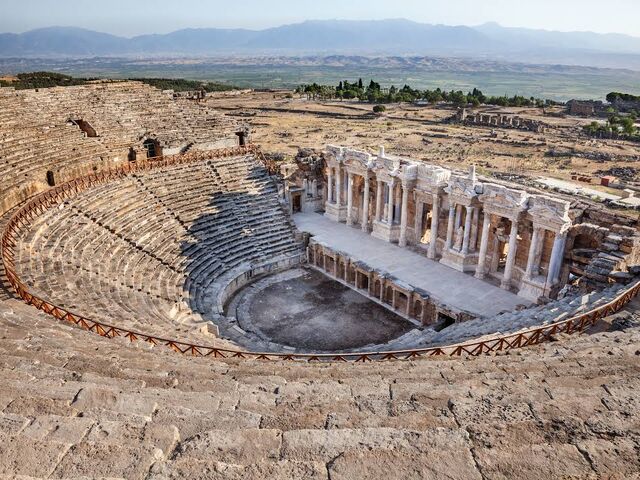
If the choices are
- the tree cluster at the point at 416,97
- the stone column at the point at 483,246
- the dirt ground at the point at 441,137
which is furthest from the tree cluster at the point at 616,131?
the stone column at the point at 483,246

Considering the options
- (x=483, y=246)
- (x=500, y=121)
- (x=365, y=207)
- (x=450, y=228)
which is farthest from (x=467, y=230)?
(x=500, y=121)

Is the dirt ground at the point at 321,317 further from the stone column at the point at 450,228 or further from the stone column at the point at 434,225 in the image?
the stone column at the point at 450,228

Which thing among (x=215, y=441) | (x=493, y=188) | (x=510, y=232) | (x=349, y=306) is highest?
(x=215, y=441)

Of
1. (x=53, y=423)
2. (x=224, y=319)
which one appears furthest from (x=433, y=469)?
(x=224, y=319)

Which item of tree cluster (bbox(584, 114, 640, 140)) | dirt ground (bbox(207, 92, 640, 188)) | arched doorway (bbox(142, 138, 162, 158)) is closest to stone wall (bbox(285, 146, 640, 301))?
arched doorway (bbox(142, 138, 162, 158))

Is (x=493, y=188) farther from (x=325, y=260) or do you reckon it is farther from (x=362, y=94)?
(x=362, y=94)

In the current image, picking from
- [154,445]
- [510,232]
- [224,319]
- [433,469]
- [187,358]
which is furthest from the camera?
[510,232]

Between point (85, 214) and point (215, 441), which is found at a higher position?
point (215, 441)

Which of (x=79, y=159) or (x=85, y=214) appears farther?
(x=79, y=159)
